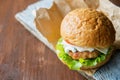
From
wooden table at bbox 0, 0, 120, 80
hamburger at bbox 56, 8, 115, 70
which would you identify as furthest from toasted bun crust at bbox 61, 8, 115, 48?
wooden table at bbox 0, 0, 120, 80

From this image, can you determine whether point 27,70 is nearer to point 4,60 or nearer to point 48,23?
point 4,60

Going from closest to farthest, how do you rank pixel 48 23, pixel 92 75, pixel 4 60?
pixel 92 75 < pixel 4 60 < pixel 48 23

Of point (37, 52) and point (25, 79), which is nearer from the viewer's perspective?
point (25, 79)

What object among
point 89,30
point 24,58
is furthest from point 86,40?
point 24,58

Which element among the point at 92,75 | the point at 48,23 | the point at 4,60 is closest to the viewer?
the point at 92,75

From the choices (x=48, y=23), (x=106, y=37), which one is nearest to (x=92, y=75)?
(x=106, y=37)

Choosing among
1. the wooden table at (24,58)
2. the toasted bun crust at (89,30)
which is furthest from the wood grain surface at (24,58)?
the toasted bun crust at (89,30)

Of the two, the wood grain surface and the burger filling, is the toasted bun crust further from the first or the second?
the wood grain surface

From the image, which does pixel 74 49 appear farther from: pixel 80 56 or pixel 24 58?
pixel 24 58

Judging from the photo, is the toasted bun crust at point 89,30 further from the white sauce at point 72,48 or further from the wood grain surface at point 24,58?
the wood grain surface at point 24,58
